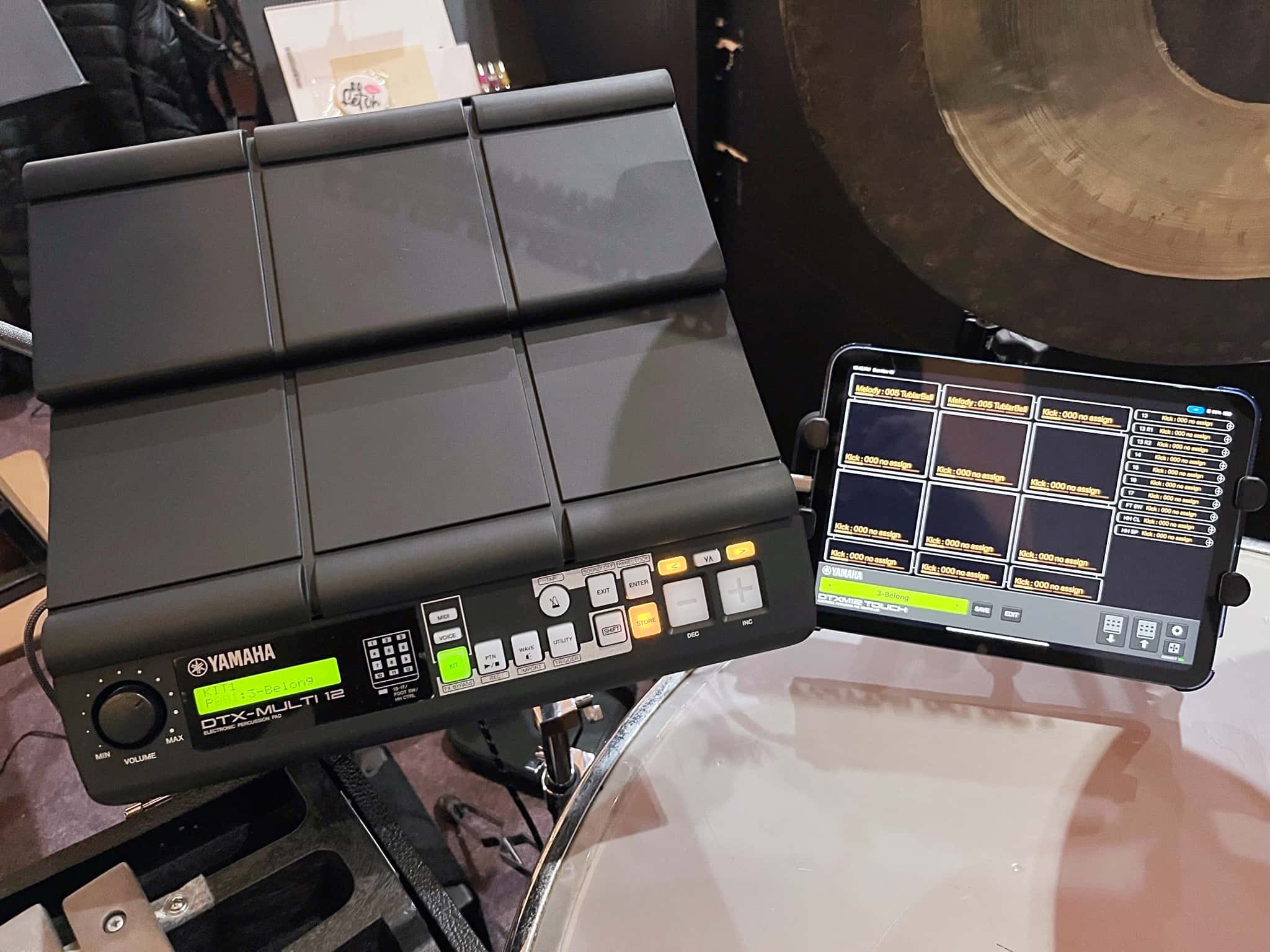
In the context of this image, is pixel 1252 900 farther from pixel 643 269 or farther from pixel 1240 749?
pixel 643 269

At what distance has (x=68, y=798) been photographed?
48.9 inches

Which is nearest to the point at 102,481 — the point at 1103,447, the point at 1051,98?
the point at 1051,98

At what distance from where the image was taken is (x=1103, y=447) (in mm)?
667

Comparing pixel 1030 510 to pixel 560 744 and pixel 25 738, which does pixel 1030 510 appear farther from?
pixel 25 738

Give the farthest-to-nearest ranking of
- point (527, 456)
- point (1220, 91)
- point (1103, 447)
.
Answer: point (1103, 447)
point (527, 456)
point (1220, 91)

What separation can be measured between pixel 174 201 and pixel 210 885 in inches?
18.6

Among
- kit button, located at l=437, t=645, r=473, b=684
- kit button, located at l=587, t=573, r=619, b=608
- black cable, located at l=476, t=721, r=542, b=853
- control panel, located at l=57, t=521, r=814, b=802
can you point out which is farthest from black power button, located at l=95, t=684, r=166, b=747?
black cable, located at l=476, t=721, r=542, b=853

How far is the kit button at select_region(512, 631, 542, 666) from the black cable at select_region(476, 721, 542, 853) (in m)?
0.38

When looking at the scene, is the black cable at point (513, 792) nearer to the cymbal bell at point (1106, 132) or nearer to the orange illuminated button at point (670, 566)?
the orange illuminated button at point (670, 566)

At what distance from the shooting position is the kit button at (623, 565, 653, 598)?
559mm

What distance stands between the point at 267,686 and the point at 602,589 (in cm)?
22

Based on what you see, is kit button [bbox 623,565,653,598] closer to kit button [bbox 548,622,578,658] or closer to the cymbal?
kit button [bbox 548,622,578,658]

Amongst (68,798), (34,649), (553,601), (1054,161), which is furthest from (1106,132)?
(68,798)

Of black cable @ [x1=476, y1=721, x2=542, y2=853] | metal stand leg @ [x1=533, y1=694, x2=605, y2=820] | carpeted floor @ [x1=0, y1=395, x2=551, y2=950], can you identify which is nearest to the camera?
Answer: metal stand leg @ [x1=533, y1=694, x2=605, y2=820]
